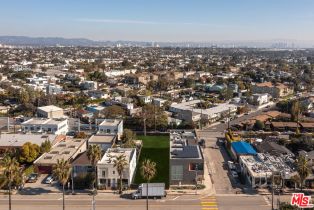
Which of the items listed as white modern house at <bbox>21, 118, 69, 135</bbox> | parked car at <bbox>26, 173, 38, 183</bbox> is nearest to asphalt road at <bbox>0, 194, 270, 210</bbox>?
parked car at <bbox>26, 173, 38, 183</bbox>

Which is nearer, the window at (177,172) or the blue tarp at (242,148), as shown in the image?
the window at (177,172)

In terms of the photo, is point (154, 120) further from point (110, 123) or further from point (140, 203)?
point (140, 203)

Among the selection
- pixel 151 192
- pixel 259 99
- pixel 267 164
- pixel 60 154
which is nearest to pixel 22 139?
pixel 60 154

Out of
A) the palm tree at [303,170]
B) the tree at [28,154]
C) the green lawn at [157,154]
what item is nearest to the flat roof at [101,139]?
the green lawn at [157,154]

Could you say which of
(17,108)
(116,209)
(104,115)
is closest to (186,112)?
(104,115)

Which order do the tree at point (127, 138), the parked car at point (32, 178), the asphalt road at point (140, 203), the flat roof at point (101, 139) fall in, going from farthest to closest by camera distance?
the flat roof at point (101, 139) < the tree at point (127, 138) < the parked car at point (32, 178) < the asphalt road at point (140, 203)

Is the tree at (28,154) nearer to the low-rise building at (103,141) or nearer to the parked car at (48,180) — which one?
the parked car at (48,180)

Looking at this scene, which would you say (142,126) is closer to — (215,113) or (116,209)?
(215,113)
